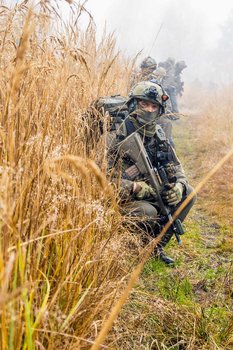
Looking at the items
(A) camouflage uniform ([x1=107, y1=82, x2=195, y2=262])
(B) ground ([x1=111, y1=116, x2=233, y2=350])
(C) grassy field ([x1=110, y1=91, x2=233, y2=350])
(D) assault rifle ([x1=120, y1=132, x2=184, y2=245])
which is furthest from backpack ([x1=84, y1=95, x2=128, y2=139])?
(B) ground ([x1=111, y1=116, x2=233, y2=350])

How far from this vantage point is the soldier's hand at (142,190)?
8.63 ft

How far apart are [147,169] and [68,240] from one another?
1294 mm

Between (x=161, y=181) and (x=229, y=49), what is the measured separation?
47083 mm

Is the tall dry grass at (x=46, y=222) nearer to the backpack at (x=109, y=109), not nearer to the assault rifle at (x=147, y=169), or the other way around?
the backpack at (x=109, y=109)

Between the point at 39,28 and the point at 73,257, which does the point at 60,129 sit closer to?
the point at 73,257

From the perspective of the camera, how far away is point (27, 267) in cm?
98

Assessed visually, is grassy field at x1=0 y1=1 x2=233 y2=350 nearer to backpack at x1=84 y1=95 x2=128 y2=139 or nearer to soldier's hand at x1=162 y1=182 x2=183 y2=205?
backpack at x1=84 y1=95 x2=128 y2=139

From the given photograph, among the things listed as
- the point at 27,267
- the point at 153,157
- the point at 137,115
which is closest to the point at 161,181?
the point at 153,157

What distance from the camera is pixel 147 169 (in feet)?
8.29

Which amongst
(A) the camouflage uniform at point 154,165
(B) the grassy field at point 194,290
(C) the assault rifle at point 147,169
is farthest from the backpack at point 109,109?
(B) the grassy field at point 194,290

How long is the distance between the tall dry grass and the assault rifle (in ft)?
2.16

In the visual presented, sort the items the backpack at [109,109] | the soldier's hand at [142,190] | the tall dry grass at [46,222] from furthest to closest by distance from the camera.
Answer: the soldier's hand at [142,190]
the backpack at [109,109]
the tall dry grass at [46,222]

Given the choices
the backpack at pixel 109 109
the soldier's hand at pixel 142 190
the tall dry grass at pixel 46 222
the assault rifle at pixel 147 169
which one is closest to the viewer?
the tall dry grass at pixel 46 222

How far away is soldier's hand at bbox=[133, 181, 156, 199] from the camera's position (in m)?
2.63
